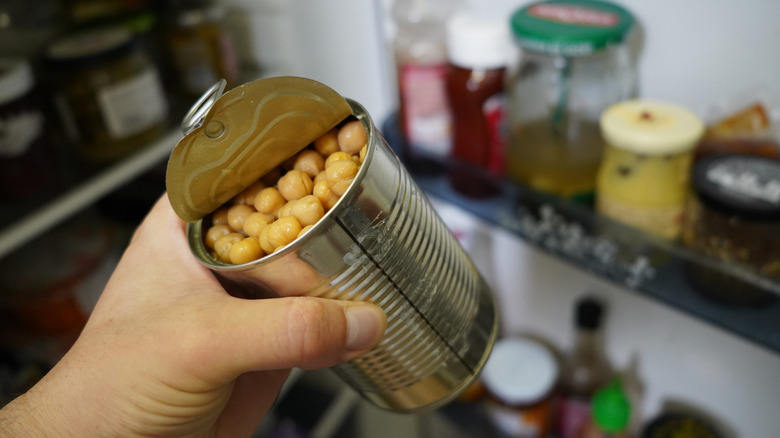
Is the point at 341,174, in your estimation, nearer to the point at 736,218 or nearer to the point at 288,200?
the point at 288,200

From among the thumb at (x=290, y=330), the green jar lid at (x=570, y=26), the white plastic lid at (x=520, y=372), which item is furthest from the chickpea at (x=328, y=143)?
the white plastic lid at (x=520, y=372)

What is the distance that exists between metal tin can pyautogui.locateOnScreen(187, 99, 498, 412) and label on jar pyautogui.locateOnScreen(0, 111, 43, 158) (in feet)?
1.50

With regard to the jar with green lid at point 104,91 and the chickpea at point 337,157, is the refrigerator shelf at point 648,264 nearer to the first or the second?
the chickpea at point 337,157

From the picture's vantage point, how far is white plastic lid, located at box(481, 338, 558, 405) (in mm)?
952

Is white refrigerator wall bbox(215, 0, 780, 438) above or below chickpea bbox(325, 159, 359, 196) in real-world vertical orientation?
below

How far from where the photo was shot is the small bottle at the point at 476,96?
680mm

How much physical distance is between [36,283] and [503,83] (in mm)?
747

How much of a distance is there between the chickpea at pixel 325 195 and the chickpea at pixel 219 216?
3.6 inches

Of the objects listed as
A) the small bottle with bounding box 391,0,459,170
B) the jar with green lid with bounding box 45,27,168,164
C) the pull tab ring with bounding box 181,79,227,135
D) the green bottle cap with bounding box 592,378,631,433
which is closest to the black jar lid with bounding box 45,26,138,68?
the jar with green lid with bounding box 45,27,168,164

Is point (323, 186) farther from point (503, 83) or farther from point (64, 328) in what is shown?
point (64, 328)

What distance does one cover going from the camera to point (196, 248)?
402mm

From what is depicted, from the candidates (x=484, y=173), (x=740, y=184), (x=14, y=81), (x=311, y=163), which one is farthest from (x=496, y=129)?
(x=14, y=81)

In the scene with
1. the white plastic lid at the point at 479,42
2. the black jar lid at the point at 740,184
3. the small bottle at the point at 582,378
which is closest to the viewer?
the black jar lid at the point at 740,184

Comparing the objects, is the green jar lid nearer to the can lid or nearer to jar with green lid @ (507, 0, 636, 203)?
jar with green lid @ (507, 0, 636, 203)
